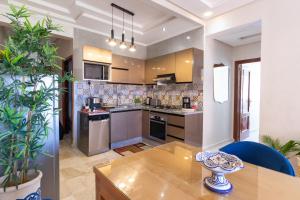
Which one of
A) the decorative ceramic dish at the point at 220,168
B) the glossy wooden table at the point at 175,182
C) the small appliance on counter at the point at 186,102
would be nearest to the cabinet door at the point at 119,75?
the small appliance on counter at the point at 186,102

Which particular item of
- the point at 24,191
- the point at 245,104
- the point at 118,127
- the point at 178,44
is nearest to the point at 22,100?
the point at 24,191

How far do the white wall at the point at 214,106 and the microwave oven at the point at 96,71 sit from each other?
85.7 inches

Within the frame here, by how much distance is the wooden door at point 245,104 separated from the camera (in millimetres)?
4164

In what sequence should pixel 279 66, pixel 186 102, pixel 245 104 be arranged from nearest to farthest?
pixel 279 66 → pixel 186 102 → pixel 245 104

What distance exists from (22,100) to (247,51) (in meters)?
4.40

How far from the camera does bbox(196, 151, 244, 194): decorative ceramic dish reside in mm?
780

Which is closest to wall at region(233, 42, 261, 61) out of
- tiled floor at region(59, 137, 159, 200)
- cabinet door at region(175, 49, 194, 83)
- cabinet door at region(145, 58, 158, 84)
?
cabinet door at region(175, 49, 194, 83)

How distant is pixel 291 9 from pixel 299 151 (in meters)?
1.95

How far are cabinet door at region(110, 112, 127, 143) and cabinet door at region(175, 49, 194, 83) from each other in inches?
59.2

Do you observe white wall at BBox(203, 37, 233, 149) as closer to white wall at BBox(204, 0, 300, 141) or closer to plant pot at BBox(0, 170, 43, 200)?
white wall at BBox(204, 0, 300, 141)

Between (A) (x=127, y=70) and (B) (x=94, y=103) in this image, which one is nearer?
(B) (x=94, y=103)

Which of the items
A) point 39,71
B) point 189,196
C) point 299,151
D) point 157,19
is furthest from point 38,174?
point 157,19

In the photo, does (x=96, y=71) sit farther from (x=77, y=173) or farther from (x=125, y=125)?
(x=77, y=173)

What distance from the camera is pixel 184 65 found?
3338 millimetres
